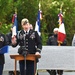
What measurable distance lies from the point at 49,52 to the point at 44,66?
574mm

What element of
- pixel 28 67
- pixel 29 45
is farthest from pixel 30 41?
pixel 28 67

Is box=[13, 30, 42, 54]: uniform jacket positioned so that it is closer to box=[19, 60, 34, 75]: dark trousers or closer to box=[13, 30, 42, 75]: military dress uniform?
box=[13, 30, 42, 75]: military dress uniform

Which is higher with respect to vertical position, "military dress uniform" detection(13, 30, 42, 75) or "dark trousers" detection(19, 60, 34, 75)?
"military dress uniform" detection(13, 30, 42, 75)

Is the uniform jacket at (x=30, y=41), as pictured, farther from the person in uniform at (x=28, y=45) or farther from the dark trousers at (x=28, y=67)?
the dark trousers at (x=28, y=67)

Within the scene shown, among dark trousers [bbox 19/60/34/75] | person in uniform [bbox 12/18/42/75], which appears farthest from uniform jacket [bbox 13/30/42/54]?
dark trousers [bbox 19/60/34/75]

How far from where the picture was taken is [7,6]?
22.7 metres

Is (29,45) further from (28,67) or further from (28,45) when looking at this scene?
(28,67)

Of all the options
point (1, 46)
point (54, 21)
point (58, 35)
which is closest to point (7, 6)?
point (54, 21)

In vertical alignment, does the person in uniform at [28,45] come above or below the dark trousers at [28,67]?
above

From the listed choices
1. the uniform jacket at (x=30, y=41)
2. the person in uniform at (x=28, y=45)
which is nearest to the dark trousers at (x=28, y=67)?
the person in uniform at (x=28, y=45)

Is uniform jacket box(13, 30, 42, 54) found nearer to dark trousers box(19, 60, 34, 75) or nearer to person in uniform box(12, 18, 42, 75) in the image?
person in uniform box(12, 18, 42, 75)

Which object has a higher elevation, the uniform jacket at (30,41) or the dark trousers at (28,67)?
the uniform jacket at (30,41)

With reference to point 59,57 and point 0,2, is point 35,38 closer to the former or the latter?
point 59,57

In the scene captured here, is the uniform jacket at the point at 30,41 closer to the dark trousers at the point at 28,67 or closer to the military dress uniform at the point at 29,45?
the military dress uniform at the point at 29,45
